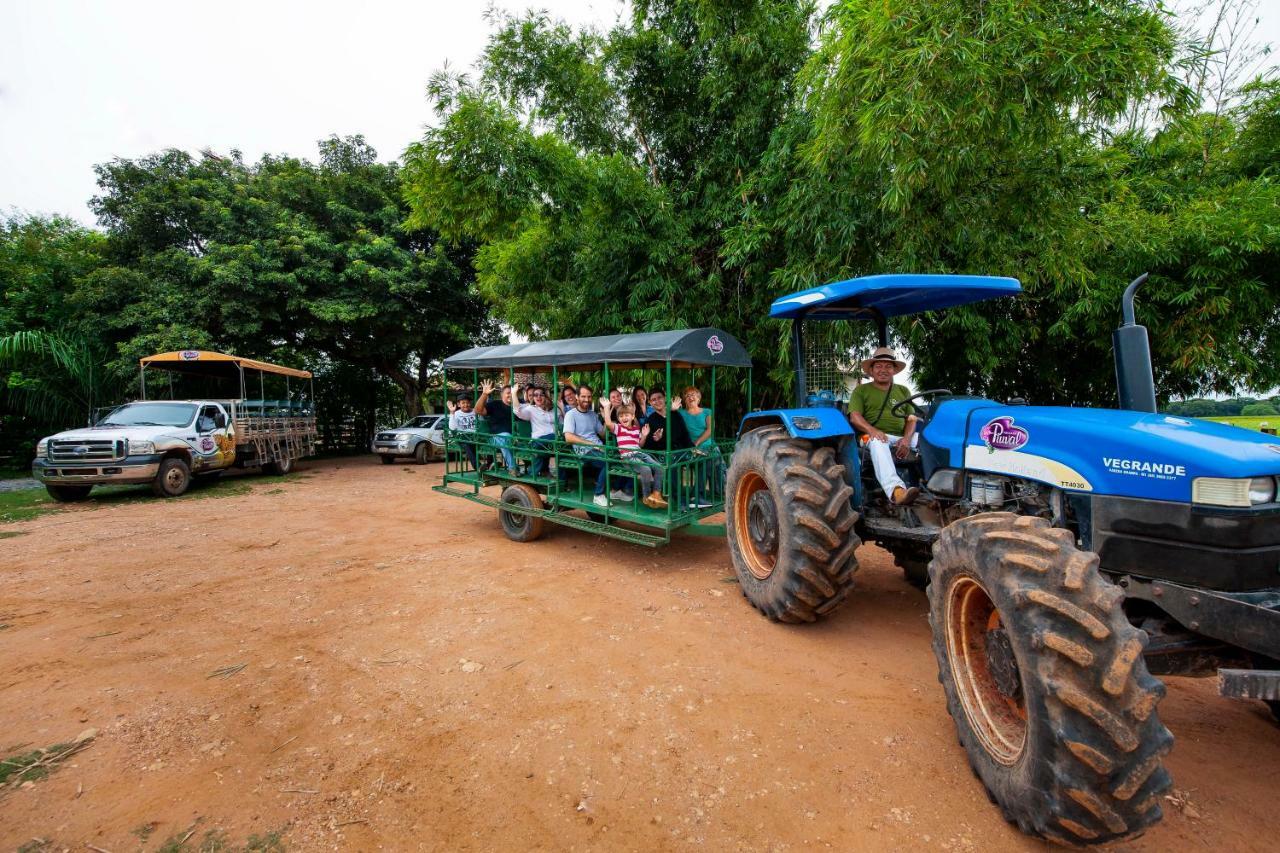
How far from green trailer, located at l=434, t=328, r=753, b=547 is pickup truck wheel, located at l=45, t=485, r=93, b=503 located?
24.5 feet

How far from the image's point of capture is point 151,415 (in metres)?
10.7

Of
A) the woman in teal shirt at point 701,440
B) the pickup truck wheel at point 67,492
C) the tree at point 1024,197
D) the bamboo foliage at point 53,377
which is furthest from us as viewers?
the bamboo foliage at point 53,377

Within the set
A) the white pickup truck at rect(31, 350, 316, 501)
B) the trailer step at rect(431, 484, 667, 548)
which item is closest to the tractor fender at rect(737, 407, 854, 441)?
the trailer step at rect(431, 484, 667, 548)

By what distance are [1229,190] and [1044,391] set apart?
3.36 meters

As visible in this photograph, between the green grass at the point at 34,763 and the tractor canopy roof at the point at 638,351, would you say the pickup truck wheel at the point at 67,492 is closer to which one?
the tractor canopy roof at the point at 638,351

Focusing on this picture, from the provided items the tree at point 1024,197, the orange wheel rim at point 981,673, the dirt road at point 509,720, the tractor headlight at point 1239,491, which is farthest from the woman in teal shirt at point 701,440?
the tractor headlight at point 1239,491

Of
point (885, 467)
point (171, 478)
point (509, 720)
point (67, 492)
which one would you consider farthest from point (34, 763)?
point (67, 492)

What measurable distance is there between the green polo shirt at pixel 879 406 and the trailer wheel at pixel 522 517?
372 centimetres

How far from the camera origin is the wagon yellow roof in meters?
11.5

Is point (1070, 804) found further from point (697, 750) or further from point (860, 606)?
point (860, 606)

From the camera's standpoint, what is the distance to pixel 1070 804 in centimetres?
189

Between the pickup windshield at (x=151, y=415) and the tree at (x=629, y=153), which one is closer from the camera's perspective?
the tree at (x=629, y=153)

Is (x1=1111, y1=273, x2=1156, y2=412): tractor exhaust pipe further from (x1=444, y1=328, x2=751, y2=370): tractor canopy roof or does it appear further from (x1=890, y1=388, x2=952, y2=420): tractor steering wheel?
(x1=444, y1=328, x2=751, y2=370): tractor canopy roof

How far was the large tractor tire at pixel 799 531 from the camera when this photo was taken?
3680 millimetres
